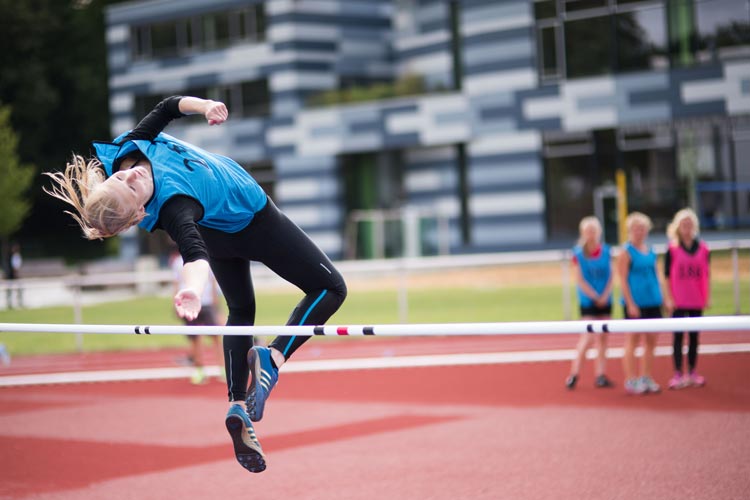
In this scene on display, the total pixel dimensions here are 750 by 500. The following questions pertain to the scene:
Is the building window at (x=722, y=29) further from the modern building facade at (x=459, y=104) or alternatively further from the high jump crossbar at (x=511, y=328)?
the high jump crossbar at (x=511, y=328)

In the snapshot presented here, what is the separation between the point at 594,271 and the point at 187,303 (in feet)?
25.1

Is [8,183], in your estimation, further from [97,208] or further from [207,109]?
[97,208]

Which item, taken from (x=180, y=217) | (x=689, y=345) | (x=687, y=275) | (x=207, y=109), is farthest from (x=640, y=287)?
(x=180, y=217)

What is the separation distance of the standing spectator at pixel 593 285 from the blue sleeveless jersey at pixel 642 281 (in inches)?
25.3

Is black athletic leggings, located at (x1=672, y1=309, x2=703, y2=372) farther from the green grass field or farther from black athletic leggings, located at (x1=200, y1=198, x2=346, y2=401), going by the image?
black athletic leggings, located at (x1=200, y1=198, x2=346, y2=401)

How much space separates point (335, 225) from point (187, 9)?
476 inches

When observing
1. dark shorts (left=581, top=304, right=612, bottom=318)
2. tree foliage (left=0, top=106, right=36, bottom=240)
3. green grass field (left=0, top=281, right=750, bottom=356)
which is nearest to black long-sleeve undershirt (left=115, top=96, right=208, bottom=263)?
dark shorts (left=581, top=304, right=612, bottom=318)

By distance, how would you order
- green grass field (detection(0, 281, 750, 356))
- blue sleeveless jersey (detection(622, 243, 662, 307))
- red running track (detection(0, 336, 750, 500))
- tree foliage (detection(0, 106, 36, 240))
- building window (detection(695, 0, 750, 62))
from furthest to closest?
tree foliage (detection(0, 106, 36, 240)) < building window (detection(695, 0, 750, 62)) < green grass field (detection(0, 281, 750, 356)) < blue sleeveless jersey (detection(622, 243, 662, 307)) < red running track (detection(0, 336, 750, 500))

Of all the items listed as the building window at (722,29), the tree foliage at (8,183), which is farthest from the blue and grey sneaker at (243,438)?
the tree foliage at (8,183)

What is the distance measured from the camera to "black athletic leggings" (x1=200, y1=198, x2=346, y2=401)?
513cm

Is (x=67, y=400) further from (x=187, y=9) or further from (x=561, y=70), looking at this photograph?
(x=187, y=9)

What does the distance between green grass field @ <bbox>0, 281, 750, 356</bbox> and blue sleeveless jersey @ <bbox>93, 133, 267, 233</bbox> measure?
11.7 metres

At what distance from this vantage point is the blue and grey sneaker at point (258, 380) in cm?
524

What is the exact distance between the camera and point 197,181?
15.5 ft
